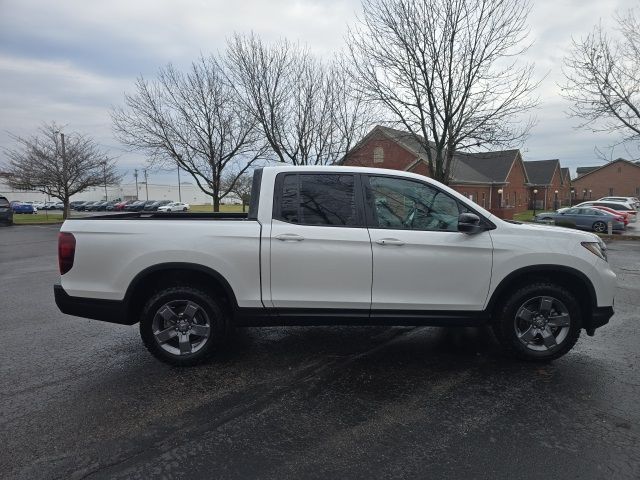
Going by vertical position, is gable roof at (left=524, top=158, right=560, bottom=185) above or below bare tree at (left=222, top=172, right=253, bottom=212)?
above

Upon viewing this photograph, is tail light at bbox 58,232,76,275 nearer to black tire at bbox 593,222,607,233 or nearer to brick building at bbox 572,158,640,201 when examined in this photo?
black tire at bbox 593,222,607,233

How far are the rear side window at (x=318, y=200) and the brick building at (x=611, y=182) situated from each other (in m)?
74.3

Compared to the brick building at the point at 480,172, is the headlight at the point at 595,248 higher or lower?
lower

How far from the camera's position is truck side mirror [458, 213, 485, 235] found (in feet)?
12.0

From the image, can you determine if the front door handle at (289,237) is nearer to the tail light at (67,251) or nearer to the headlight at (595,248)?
the tail light at (67,251)

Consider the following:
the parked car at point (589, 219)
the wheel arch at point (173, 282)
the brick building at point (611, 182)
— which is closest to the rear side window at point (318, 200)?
the wheel arch at point (173, 282)

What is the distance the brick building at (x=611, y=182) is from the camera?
219 ft

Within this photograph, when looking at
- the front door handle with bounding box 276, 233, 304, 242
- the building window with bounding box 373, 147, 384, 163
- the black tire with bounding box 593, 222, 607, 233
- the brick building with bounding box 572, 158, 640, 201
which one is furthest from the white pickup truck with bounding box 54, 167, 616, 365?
the brick building with bounding box 572, 158, 640, 201

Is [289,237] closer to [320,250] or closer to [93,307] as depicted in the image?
[320,250]

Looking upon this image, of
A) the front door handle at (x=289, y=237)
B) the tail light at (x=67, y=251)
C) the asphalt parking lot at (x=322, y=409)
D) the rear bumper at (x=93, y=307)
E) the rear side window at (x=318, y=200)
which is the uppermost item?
the rear side window at (x=318, y=200)

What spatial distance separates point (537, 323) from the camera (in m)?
3.97

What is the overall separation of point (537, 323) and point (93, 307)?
Result: 423 cm

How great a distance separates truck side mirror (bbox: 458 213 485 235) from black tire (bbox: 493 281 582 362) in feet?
2.70

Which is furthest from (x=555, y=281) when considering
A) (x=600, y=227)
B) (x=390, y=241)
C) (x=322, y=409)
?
(x=600, y=227)
